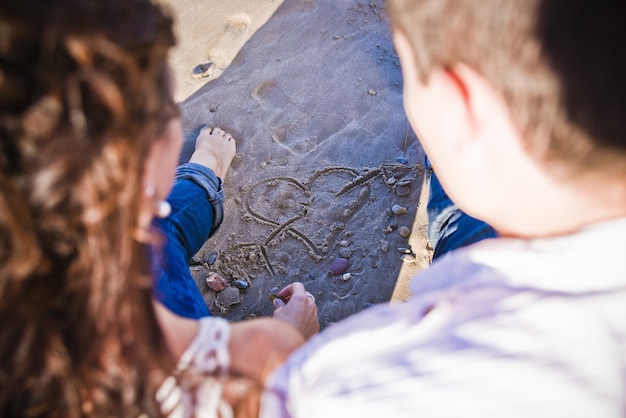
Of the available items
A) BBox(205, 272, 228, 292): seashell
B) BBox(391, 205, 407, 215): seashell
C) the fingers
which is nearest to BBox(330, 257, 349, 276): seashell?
the fingers

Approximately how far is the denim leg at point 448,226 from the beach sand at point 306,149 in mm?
192

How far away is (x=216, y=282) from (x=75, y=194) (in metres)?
1.30

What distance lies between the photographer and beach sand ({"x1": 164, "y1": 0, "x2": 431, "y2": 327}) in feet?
6.41

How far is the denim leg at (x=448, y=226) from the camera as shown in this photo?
1.57 m

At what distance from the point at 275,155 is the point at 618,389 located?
1606mm

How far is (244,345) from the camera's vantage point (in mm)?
1112

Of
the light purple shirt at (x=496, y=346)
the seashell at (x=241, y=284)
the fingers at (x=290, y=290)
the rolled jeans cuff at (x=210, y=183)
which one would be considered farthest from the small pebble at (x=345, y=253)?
the light purple shirt at (x=496, y=346)

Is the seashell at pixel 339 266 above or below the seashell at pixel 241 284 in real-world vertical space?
above

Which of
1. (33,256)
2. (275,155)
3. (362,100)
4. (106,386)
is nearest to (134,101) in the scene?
(33,256)

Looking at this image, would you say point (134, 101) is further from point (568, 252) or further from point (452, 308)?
point (568, 252)

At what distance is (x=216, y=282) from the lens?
6.31ft

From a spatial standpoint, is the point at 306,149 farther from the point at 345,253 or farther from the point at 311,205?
the point at 345,253

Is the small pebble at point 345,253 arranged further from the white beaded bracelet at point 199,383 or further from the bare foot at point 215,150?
the white beaded bracelet at point 199,383

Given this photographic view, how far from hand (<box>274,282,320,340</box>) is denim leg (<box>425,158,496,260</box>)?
0.47m
